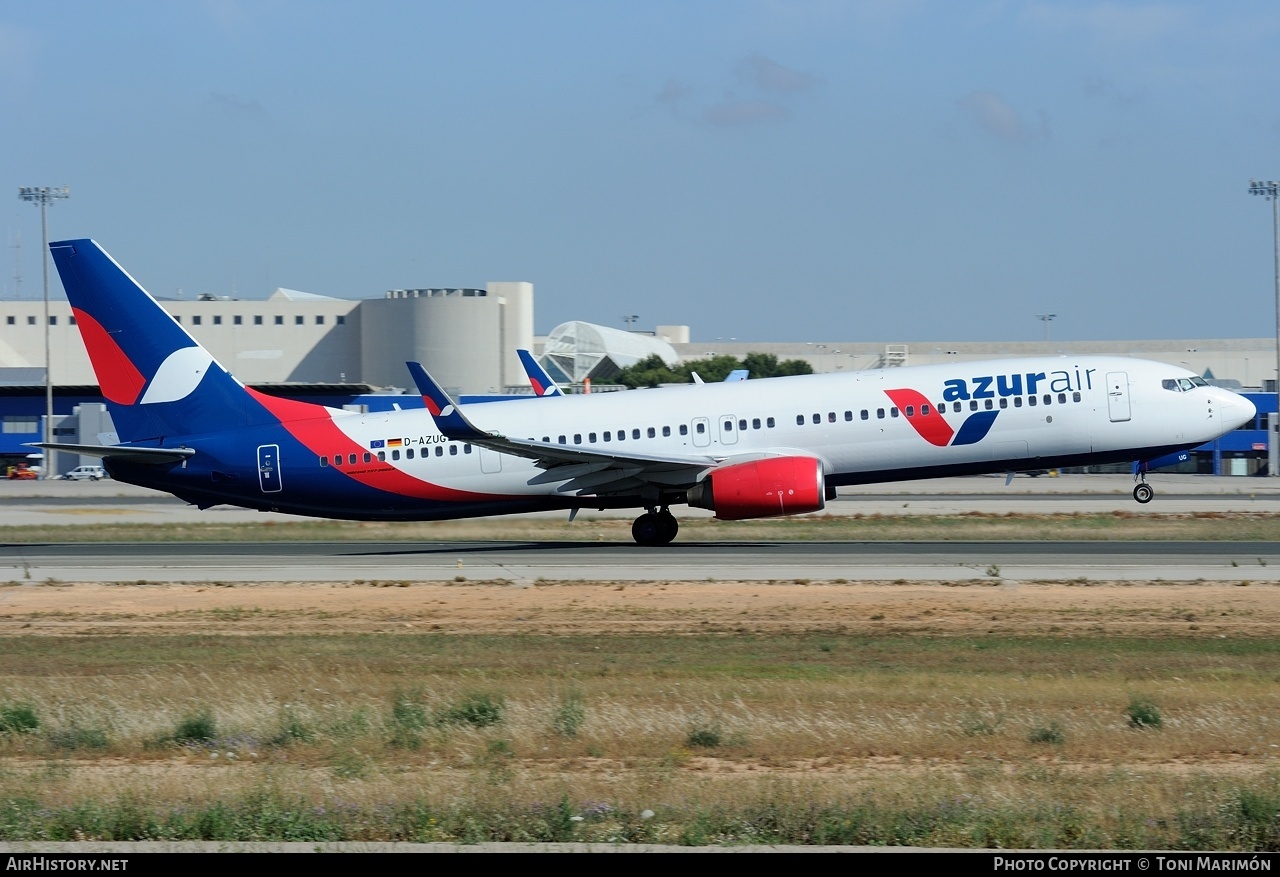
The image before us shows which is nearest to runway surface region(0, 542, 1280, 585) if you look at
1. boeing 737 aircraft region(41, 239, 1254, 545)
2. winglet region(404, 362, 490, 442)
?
boeing 737 aircraft region(41, 239, 1254, 545)

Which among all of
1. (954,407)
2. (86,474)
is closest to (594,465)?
(954,407)

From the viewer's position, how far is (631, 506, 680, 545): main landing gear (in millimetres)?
33406

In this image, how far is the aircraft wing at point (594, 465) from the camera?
30.7m

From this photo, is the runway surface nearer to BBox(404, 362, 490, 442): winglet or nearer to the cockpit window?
BBox(404, 362, 490, 442): winglet

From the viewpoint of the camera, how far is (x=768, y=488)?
3058 centimetres

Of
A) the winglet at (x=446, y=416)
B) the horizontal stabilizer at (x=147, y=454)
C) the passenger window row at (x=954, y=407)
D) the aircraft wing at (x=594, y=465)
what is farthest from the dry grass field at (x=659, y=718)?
the horizontal stabilizer at (x=147, y=454)

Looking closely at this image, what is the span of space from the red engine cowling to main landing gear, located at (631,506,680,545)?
8.15ft

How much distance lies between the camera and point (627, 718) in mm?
13234

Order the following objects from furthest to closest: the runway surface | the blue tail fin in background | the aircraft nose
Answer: the aircraft nose < the blue tail fin in background < the runway surface

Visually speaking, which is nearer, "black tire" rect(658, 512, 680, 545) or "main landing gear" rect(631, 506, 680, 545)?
"main landing gear" rect(631, 506, 680, 545)

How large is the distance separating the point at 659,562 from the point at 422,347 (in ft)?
340

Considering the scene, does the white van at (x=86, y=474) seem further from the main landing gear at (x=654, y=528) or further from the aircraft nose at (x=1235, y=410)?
the aircraft nose at (x=1235, y=410)

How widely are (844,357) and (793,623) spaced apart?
11823 cm

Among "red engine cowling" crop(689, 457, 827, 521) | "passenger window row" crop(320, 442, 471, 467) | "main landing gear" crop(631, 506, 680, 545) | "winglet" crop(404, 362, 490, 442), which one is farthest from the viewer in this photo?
"main landing gear" crop(631, 506, 680, 545)
